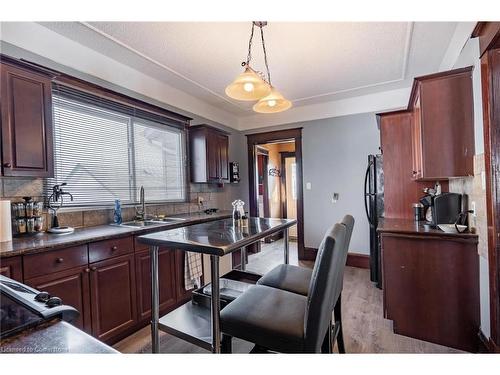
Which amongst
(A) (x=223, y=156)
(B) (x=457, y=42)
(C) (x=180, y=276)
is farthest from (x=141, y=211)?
(B) (x=457, y=42)

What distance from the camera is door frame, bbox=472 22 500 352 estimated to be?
1511 mm

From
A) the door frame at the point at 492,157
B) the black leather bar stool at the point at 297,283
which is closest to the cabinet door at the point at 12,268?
the black leather bar stool at the point at 297,283

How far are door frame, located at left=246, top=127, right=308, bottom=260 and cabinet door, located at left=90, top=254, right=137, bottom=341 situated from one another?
2.90m

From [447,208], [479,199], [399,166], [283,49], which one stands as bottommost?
[447,208]

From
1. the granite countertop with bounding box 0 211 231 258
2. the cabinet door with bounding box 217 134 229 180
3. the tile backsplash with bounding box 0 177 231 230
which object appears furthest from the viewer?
the cabinet door with bounding box 217 134 229 180

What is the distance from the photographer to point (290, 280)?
1723mm

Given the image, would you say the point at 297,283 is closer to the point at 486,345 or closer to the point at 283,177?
the point at 486,345

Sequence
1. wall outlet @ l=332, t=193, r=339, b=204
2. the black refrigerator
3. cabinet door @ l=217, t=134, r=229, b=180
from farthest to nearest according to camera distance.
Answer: wall outlet @ l=332, t=193, r=339, b=204
cabinet door @ l=217, t=134, r=229, b=180
the black refrigerator

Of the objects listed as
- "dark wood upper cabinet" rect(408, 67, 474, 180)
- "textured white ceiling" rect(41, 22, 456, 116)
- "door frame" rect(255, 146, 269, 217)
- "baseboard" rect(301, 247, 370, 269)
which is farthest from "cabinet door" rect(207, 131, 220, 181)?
"dark wood upper cabinet" rect(408, 67, 474, 180)

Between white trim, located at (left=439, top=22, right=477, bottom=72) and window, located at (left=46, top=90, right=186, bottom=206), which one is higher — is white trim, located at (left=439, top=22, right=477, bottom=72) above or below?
above

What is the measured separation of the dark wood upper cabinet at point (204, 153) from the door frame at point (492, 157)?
9.50ft

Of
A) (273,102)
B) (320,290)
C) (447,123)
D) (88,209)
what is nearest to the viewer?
(320,290)

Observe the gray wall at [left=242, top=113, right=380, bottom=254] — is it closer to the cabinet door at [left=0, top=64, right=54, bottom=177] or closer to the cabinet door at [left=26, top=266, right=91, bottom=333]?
the cabinet door at [left=26, top=266, right=91, bottom=333]

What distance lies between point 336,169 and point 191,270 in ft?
8.90
